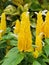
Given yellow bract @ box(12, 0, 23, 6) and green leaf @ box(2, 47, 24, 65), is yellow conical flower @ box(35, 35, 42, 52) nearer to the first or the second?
green leaf @ box(2, 47, 24, 65)

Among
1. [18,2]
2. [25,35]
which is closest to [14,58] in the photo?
[25,35]

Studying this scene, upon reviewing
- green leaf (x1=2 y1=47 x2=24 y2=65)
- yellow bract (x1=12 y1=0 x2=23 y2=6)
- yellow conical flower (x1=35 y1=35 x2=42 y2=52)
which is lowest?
green leaf (x1=2 y1=47 x2=24 y2=65)

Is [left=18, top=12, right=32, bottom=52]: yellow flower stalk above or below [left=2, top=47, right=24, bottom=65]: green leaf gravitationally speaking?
above

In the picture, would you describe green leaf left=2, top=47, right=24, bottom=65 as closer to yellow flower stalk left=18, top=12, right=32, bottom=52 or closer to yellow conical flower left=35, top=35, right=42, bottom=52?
yellow flower stalk left=18, top=12, right=32, bottom=52

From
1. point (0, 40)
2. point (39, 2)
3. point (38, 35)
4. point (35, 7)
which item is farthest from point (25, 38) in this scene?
point (39, 2)

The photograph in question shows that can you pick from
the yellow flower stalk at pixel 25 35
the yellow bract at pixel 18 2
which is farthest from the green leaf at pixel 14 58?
the yellow bract at pixel 18 2

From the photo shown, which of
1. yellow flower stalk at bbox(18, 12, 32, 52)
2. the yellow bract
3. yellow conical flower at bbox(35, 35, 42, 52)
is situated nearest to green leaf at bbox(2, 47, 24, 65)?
yellow flower stalk at bbox(18, 12, 32, 52)

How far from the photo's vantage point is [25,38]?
2105 millimetres

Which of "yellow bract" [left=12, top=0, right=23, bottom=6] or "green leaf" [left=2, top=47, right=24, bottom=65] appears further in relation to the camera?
"yellow bract" [left=12, top=0, right=23, bottom=6]

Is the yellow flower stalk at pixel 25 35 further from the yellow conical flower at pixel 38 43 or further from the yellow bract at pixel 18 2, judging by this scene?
the yellow bract at pixel 18 2

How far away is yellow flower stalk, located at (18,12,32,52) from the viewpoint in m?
2.08

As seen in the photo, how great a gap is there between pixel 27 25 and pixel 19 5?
5.73ft

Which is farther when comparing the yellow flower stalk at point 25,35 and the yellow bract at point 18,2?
the yellow bract at point 18,2

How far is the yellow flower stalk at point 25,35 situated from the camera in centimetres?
208
